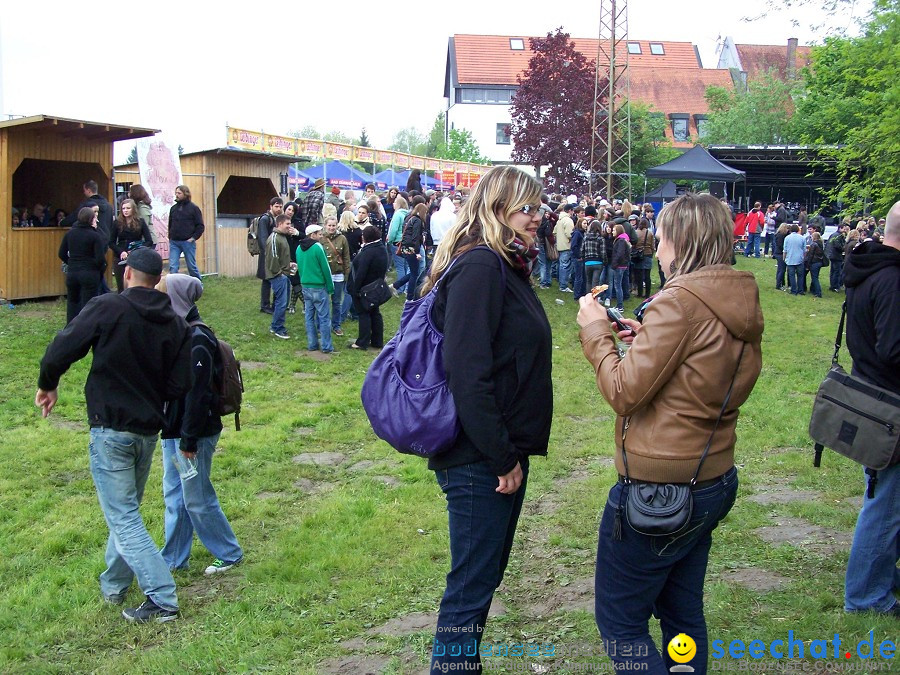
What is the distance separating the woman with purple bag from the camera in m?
2.88

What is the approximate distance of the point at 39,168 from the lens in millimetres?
16656

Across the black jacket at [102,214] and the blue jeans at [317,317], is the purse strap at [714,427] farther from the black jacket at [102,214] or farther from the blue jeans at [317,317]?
the black jacket at [102,214]

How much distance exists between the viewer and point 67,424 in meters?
8.63

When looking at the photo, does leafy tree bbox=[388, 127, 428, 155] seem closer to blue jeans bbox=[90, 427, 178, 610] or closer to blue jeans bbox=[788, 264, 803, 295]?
blue jeans bbox=[788, 264, 803, 295]

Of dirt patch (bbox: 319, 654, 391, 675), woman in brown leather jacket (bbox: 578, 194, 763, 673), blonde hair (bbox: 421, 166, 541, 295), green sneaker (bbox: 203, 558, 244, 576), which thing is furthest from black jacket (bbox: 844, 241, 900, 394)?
green sneaker (bbox: 203, 558, 244, 576)

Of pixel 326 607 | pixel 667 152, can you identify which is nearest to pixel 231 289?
pixel 326 607

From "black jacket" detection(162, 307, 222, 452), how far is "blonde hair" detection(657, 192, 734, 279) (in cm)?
294

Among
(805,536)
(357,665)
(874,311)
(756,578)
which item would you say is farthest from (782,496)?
(357,665)

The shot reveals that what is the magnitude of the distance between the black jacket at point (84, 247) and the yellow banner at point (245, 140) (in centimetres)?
679

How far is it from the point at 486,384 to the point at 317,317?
9.58 meters

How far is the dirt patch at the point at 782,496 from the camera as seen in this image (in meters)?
6.29

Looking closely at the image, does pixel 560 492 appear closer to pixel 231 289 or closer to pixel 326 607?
pixel 326 607

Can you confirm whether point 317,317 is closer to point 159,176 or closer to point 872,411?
point 159,176

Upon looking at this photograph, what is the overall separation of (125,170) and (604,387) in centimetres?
1748
